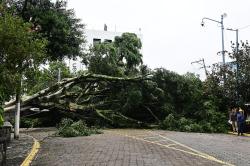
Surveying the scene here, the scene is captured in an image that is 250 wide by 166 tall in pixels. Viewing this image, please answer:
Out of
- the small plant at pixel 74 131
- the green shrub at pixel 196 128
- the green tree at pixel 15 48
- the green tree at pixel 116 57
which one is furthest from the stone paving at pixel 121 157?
A: the green tree at pixel 116 57

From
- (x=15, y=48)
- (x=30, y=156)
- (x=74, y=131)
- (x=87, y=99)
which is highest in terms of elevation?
(x=15, y=48)

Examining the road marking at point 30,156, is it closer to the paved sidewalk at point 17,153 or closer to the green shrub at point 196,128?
the paved sidewalk at point 17,153

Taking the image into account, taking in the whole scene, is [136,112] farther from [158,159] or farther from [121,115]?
[158,159]

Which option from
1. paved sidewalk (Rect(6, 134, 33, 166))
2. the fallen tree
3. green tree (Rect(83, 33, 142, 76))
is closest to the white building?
green tree (Rect(83, 33, 142, 76))

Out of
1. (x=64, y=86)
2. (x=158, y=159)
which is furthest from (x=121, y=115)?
(x=158, y=159)

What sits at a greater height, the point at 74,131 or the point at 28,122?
the point at 28,122

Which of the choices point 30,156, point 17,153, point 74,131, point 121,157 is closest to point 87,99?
point 74,131

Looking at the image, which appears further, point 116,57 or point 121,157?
point 116,57

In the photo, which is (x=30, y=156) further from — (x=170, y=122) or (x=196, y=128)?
(x=170, y=122)

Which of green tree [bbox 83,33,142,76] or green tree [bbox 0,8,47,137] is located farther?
green tree [bbox 83,33,142,76]

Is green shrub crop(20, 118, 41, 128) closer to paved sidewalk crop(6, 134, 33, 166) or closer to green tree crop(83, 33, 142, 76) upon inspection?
green tree crop(83, 33, 142, 76)

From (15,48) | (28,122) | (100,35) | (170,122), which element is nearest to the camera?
(15,48)

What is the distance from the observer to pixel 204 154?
14.3 meters

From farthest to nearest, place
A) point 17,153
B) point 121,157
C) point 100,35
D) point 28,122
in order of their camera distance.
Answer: point 100,35 → point 28,122 → point 17,153 → point 121,157
